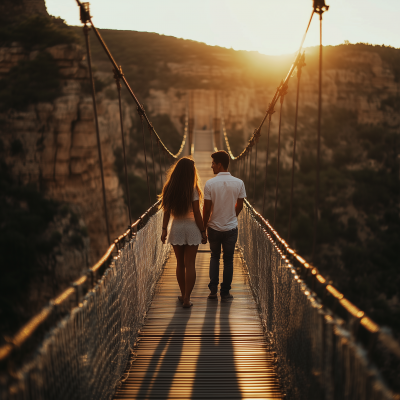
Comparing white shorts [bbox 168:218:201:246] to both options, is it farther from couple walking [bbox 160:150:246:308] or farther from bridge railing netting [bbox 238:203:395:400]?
bridge railing netting [bbox 238:203:395:400]

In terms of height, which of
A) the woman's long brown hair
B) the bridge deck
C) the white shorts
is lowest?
the bridge deck

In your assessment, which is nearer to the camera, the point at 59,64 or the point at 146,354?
the point at 146,354

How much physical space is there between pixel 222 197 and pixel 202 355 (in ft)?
3.40

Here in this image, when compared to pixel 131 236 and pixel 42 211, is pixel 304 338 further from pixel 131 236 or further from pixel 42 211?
pixel 42 211

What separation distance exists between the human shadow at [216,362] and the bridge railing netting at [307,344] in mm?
241

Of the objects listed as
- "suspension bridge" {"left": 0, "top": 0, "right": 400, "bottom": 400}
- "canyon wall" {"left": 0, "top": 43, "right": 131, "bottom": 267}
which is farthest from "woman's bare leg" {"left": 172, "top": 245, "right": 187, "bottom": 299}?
"canyon wall" {"left": 0, "top": 43, "right": 131, "bottom": 267}

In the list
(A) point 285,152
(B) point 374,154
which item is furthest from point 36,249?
(B) point 374,154

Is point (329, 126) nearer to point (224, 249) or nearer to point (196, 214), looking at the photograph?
point (224, 249)

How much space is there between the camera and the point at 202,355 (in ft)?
7.23

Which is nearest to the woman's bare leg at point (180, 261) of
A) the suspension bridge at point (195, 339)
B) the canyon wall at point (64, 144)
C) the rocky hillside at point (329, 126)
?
the suspension bridge at point (195, 339)

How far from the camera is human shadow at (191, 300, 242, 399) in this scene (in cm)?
186

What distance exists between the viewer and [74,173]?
15992mm

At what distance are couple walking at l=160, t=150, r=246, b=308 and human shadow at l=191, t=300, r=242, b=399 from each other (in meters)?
0.32

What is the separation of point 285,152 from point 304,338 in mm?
26401
